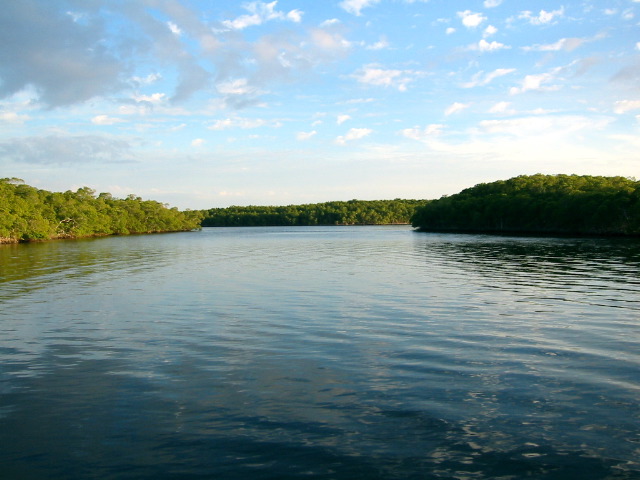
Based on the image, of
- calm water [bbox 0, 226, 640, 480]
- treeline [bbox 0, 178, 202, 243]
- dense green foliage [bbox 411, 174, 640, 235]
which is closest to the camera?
calm water [bbox 0, 226, 640, 480]

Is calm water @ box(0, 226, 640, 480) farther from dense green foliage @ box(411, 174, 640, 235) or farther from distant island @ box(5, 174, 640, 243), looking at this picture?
distant island @ box(5, 174, 640, 243)

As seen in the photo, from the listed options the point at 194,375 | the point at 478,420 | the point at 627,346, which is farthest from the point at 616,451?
the point at 194,375

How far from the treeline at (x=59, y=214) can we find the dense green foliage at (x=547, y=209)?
109 m

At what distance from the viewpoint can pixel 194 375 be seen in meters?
12.9

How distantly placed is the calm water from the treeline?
298 ft

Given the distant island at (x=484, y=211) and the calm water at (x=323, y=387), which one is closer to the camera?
the calm water at (x=323, y=387)

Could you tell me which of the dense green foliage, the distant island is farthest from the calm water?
the distant island

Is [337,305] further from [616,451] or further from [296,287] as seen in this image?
[616,451]

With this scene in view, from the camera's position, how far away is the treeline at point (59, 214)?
103438mm

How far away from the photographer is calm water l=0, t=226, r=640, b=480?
8.23 m

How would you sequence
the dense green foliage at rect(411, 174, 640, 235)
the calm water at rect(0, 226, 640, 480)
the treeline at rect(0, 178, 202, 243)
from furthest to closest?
the treeline at rect(0, 178, 202, 243) < the dense green foliage at rect(411, 174, 640, 235) < the calm water at rect(0, 226, 640, 480)

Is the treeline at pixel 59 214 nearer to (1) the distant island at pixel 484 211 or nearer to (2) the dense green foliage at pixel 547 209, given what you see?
(1) the distant island at pixel 484 211

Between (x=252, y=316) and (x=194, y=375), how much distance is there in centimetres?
839

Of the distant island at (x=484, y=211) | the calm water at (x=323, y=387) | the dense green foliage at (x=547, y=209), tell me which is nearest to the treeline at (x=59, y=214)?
the distant island at (x=484, y=211)
